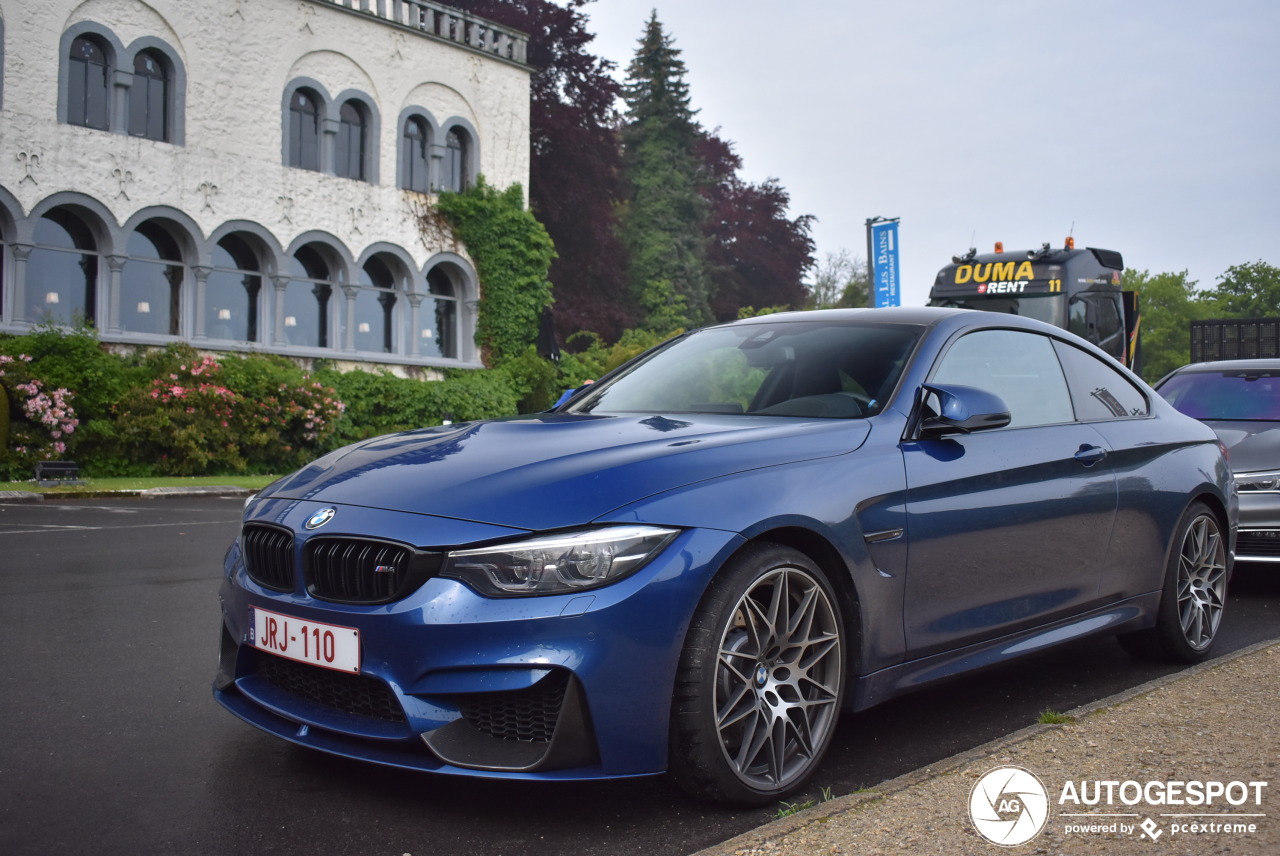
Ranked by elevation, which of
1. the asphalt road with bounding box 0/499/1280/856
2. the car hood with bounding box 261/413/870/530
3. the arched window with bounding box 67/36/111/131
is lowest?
the asphalt road with bounding box 0/499/1280/856

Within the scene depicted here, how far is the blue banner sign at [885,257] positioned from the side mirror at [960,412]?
24.3 meters

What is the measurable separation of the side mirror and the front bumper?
1.21 m

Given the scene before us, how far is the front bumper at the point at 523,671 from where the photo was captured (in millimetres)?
3109

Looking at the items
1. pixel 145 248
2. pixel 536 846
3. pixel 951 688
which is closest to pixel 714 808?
pixel 536 846

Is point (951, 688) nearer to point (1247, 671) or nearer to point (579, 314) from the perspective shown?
point (1247, 671)

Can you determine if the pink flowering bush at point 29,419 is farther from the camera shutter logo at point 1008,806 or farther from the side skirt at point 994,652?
the camera shutter logo at point 1008,806

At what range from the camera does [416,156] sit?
28922 mm

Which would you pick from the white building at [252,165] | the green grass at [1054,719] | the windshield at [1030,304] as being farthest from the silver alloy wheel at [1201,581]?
the white building at [252,165]

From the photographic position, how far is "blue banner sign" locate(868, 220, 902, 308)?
28.1 meters

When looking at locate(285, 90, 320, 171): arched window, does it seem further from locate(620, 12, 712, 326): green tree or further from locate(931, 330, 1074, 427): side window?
locate(931, 330, 1074, 427): side window

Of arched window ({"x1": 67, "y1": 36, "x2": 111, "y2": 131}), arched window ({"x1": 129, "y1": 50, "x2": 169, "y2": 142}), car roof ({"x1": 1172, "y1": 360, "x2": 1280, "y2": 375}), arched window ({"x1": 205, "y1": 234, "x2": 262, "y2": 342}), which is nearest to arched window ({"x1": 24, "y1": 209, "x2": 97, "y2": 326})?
arched window ({"x1": 67, "y1": 36, "x2": 111, "y2": 131})

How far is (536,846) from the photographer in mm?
3248

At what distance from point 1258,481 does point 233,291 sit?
22.4 metres

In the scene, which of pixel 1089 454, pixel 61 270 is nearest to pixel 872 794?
pixel 1089 454
